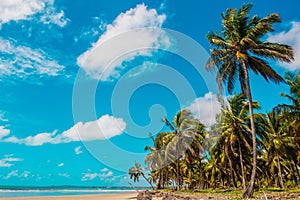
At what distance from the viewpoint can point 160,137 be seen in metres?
39.0

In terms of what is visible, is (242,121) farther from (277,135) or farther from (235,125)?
(277,135)

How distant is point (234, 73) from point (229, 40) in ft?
Answer: 7.76

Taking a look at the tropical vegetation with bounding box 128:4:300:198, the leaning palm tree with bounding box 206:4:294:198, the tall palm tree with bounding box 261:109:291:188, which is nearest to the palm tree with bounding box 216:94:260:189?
the tropical vegetation with bounding box 128:4:300:198

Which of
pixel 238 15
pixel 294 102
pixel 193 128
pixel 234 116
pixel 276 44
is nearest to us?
pixel 276 44

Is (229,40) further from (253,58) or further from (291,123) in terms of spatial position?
(291,123)

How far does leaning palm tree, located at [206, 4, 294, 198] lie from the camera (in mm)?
16484

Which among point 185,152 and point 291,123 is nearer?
point 291,123

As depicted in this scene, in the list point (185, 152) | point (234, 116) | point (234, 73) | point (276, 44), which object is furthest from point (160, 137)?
point (276, 44)

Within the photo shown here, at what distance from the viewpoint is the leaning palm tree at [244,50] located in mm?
16484

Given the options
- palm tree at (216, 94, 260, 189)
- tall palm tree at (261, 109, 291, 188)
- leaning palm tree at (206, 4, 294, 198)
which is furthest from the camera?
tall palm tree at (261, 109, 291, 188)

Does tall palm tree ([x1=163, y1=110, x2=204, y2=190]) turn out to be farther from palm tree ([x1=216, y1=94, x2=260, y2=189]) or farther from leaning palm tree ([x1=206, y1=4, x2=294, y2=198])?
leaning palm tree ([x1=206, y1=4, x2=294, y2=198])

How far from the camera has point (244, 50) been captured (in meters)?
17.3

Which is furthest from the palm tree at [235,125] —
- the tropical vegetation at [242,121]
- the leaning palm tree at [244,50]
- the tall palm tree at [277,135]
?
the leaning palm tree at [244,50]

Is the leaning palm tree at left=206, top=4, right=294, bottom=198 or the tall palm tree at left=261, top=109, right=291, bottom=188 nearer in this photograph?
the leaning palm tree at left=206, top=4, right=294, bottom=198
